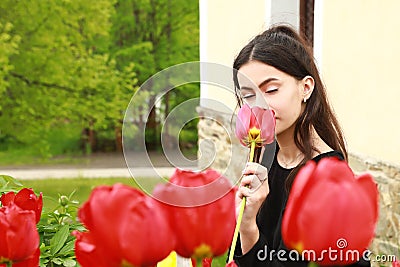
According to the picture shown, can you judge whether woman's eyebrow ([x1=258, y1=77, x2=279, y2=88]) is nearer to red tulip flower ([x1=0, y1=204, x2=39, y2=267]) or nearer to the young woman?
the young woman

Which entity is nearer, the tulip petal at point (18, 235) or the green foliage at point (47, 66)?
the tulip petal at point (18, 235)

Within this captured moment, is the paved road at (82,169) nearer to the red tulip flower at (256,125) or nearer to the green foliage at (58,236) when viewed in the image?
the green foliage at (58,236)

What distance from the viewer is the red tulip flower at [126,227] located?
0.43 m

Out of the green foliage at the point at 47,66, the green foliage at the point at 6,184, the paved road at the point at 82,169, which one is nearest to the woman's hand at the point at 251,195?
the green foliage at the point at 6,184

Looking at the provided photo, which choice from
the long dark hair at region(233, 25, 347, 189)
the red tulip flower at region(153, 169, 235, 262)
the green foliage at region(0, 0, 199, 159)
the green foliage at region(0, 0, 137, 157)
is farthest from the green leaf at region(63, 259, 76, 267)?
the green foliage at region(0, 0, 137, 157)

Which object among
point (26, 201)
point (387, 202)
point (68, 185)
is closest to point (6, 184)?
point (26, 201)

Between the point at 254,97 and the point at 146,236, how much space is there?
303 millimetres

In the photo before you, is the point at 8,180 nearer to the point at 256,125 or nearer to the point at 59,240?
the point at 59,240

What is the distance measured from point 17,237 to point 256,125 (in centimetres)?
24

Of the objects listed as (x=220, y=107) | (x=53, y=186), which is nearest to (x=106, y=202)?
(x=220, y=107)

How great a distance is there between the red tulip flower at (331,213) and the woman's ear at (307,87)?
46.1 inches

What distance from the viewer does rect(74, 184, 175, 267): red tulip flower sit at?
0.43 meters

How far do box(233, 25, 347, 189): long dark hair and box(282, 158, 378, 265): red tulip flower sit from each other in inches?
41.6

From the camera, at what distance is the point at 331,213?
1.35 ft
